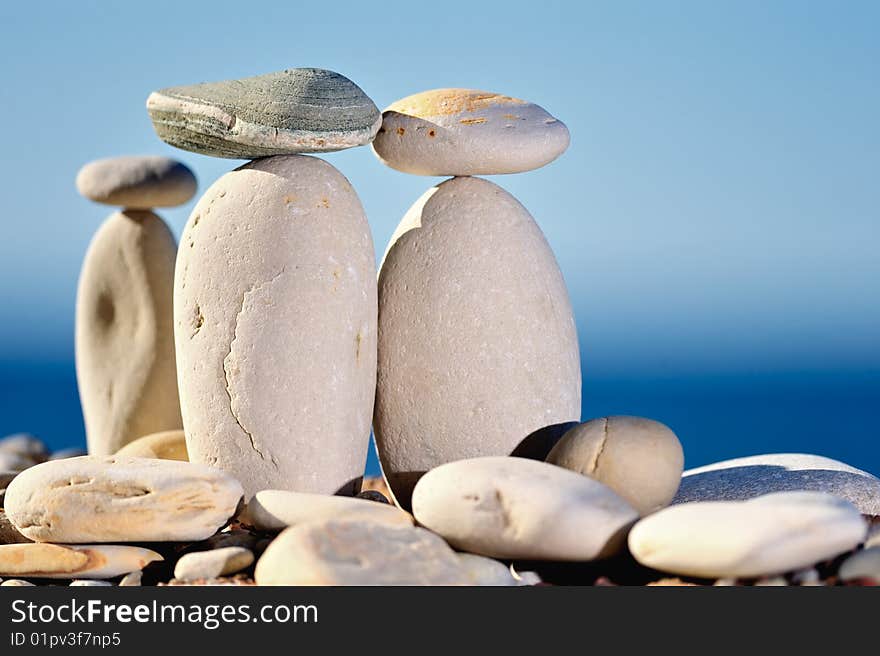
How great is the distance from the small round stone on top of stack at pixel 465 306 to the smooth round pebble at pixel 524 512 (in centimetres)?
79

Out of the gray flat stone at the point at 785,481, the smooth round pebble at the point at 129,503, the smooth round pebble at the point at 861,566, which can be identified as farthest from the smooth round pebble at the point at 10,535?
the smooth round pebble at the point at 861,566

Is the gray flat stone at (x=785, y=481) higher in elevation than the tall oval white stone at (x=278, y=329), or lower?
lower

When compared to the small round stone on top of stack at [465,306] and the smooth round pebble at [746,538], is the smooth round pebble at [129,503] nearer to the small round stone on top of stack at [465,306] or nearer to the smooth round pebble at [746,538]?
the small round stone on top of stack at [465,306]

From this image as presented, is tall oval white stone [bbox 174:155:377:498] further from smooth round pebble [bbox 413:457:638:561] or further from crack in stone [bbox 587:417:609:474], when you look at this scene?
crack in stone [bbox 587:417:609:474]

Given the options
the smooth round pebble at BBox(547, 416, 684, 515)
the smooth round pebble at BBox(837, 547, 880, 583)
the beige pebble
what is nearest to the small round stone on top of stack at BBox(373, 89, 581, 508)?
the smooth round pebble at BBox(547, 416, 684, 515)

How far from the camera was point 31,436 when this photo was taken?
7.28m

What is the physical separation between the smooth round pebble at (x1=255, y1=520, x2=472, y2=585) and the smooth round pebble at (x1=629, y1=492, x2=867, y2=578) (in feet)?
1.75

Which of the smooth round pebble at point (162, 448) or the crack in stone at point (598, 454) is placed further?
the smooth round pebble at point (162, 448)

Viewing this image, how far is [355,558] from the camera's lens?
9.53 ft

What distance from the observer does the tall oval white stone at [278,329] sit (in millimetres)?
3814

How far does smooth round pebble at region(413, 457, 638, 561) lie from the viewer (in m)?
3.09
